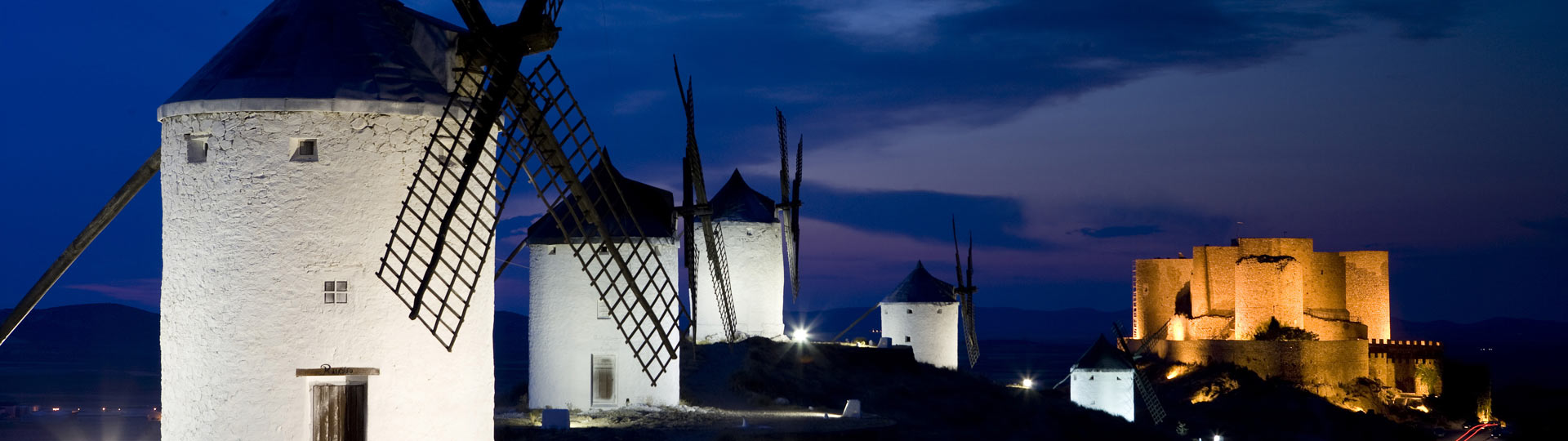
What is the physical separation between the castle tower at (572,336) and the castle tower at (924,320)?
50.1 ft

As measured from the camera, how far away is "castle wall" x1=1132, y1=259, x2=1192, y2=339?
5594cm

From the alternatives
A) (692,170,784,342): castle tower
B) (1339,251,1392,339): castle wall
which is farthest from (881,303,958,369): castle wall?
(1339,251,1392,339): castle wall

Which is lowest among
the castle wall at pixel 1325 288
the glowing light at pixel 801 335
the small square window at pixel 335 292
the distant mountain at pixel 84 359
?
the distant mountain at pixel 84 359

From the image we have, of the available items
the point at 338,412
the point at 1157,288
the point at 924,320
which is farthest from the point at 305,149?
the point at 1157,288

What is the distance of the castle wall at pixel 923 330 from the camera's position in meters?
38.5

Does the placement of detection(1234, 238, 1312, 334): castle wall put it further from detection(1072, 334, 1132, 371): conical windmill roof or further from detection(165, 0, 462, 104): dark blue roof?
detection(165, 0, 462, 104): dark blue roof

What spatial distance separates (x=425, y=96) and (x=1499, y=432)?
51603 millimetres

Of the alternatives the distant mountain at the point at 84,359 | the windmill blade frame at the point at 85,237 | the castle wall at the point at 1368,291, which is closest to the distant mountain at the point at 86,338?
the distant mountain at the point at 84,359

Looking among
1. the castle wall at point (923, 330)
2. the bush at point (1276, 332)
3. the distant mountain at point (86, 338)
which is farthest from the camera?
the distant mountain at point (86, 338)

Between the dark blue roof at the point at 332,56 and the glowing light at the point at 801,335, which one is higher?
the dark blue roof at the point at 332,56

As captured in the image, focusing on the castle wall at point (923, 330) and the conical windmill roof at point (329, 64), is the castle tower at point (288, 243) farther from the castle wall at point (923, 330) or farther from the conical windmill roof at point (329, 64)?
the castle wall at point (923, 330)

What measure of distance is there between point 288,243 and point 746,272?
24402 millimetres

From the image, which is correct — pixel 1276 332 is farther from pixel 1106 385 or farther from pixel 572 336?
pixel 572 336

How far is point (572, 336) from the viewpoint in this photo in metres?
A: 23.9
